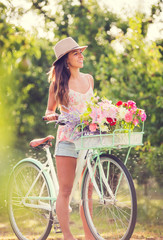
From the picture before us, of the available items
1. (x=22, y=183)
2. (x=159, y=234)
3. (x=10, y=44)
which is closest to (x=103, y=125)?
(x=22, y=183)

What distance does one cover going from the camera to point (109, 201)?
3.70 metres

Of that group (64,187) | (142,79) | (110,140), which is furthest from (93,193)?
(142,79)

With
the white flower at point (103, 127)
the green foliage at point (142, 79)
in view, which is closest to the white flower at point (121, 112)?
the white flower at point (103, 127)

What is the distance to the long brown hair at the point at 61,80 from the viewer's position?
3.95 m

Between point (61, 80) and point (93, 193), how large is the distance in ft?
3.13

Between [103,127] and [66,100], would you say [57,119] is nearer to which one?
[66,100]

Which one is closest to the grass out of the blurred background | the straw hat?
the blurred background

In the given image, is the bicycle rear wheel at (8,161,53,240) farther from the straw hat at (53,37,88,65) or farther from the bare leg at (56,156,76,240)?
the straw hat at (53,37,88,65)

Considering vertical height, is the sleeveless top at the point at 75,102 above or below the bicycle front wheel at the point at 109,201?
above

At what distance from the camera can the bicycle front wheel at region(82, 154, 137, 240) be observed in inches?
140

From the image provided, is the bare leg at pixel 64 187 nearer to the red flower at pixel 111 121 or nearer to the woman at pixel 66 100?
the woman at pixel 66 100

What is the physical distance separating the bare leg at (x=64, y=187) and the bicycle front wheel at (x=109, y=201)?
15 cm

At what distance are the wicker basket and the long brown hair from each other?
52cm

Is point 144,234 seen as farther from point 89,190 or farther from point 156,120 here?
point 156,120
